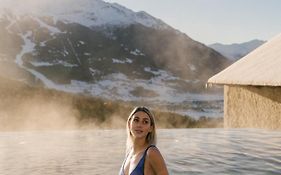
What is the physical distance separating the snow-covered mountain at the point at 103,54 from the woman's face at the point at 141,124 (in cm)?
7823

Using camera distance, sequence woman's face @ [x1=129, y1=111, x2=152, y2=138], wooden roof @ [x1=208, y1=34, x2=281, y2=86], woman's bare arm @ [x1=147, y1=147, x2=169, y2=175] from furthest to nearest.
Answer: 1. wooden roof @ [x1=208, y1=34, x2=281, y2=86]
2. woman's face @ [x1=129, y1=111, x2=152, y2=138]
3. woman's bare arm @ [x1=147, y1=147, x2=169, y2=175]

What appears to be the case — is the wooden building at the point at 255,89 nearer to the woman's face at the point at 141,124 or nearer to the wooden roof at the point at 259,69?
the wooden roof at the point at 259,69

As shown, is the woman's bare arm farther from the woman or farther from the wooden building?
the wooden building

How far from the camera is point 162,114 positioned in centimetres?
2639

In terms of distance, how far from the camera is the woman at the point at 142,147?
4.24 metres

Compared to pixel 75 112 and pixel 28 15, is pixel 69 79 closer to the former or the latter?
pixel 28 15

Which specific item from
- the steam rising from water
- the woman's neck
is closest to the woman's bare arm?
the woman's neck

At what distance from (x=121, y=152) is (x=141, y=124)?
23.4 ft

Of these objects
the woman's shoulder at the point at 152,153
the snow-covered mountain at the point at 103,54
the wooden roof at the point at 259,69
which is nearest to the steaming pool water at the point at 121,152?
the wooden roof at the point at 259,69

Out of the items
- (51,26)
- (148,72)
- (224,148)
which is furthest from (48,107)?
(51,26)

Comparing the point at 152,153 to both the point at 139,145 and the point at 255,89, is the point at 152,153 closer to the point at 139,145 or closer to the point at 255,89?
the point at 139,145

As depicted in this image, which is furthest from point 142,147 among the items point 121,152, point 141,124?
point 121,152

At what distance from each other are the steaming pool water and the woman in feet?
14.4

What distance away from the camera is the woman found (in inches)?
167
